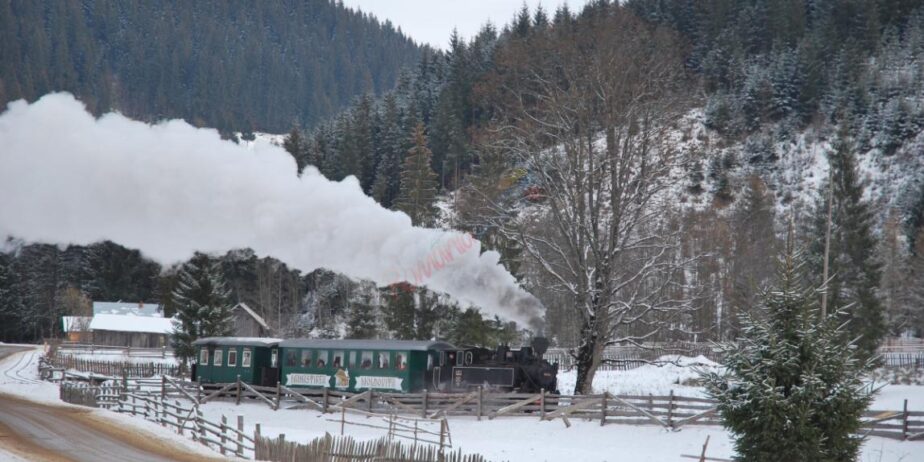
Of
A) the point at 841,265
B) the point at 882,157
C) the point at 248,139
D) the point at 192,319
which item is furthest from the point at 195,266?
the point at 248,139

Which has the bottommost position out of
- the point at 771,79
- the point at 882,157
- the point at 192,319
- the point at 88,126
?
the point at 192,319

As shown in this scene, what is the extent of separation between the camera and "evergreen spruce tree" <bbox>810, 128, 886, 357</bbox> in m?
40.8

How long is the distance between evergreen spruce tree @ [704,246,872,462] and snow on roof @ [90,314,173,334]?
61781mm

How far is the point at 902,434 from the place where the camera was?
2205cm

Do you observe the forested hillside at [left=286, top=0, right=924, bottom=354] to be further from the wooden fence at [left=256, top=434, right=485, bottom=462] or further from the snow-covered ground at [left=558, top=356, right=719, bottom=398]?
the wooden fence at [left=256, top=434, right=485, bottom=462]

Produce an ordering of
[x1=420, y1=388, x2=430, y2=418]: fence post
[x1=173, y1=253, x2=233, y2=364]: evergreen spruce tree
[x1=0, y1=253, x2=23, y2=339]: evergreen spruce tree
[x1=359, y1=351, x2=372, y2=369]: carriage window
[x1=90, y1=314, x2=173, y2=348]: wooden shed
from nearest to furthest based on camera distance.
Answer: [x1=420, y1=388, x2=430, y2=418]: fence post → [x1=359, y1=351, x2=372, y2=369]: carriage window → [x1=173, y1=253, x2=233, y2=364]: evergreen spruce tree → [x1=90, y1=314, x2=173, y2=348]: wooden shed → [x1=0, y1=253, x2=23, y2=339]: evergreen spruce tree

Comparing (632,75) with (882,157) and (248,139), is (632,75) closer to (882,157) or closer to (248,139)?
(882,157)

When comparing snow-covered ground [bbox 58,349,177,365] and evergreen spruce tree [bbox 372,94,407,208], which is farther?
evergreen spruce tree [bbox 372,94,407,208]

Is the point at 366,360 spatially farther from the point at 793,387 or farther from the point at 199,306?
the point at 793,387

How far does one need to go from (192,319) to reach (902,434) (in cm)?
3766

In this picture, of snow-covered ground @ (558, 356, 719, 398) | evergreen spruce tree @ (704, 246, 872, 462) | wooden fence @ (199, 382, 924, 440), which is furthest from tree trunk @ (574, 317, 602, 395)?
evergreen spruce tree @ (704, 246, 872, 462)

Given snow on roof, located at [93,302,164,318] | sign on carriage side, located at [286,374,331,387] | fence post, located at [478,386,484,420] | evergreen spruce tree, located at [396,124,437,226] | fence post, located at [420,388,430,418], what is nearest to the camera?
fence post, located at [478,386,484,420]

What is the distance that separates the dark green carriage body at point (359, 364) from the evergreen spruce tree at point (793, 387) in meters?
18.9

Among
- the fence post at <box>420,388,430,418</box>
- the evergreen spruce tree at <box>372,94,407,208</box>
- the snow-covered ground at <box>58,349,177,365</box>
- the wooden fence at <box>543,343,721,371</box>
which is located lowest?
the snow-covered ground at <box>58,349,177,365</box>
